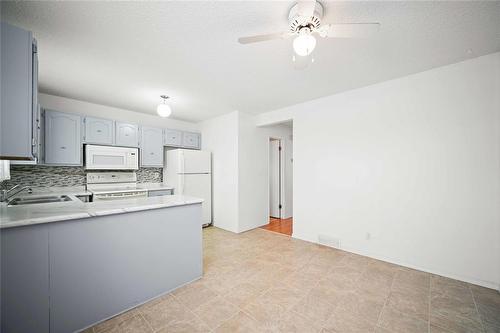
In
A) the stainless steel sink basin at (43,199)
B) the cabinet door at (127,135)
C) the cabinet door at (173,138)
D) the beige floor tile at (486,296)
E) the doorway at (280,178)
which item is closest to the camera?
the beige floor tile at (486,296)

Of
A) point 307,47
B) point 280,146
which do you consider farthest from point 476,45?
point 280,146

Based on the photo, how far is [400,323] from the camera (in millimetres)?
1534

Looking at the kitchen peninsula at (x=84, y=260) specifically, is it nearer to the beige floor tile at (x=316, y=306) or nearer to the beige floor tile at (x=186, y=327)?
the beige floor tile at (x=186, y=327)

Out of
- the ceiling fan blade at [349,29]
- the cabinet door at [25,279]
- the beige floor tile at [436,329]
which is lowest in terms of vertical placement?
the beige floor tile at [436,329]

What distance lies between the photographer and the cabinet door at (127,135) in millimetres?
3525

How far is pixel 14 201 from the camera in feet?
7.36

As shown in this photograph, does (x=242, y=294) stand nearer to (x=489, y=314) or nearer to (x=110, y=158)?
(x=489, y=314)

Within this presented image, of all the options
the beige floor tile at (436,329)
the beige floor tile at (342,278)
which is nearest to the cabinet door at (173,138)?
the beige floor tile at (342,278)

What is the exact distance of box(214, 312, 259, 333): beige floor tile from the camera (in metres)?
1.47

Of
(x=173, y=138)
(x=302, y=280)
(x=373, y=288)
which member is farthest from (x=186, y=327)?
(x=173, y=138)

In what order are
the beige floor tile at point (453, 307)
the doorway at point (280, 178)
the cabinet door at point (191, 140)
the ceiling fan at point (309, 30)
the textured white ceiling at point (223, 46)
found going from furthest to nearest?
the doorway at point (280, 178) → the cabinet door at point (191, 140) → the beige floor tile at point (453, 307) → the textured white ceiling at point (223, 46) → the ceiling fan at point (309, 30)

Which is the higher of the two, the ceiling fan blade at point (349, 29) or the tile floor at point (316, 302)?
the ceiling fan blade at point (349, 29)

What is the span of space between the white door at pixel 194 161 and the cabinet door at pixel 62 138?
5.20ft

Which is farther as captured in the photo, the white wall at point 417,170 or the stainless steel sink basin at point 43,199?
the stainless steel sink basin at point 43,199
